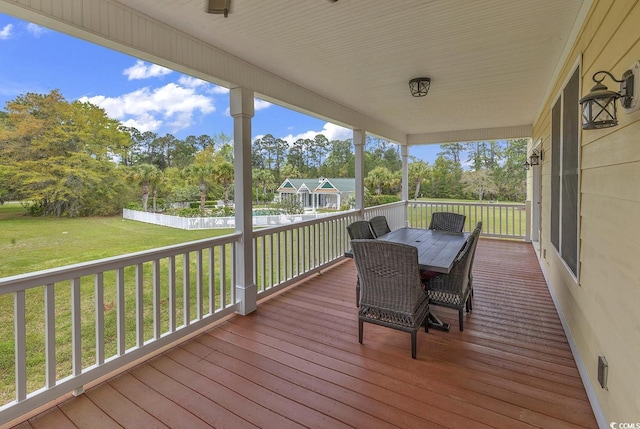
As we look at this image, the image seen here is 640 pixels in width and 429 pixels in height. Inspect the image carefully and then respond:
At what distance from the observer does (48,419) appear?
180cm

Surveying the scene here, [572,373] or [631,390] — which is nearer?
[631,390]

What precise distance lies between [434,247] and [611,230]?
5.55 ft

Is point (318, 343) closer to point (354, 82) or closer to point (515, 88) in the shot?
point (354, 82)

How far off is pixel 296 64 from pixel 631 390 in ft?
11.7

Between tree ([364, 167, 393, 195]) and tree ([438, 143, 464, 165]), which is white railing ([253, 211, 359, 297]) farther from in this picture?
tree ([438, 143, 464, 165])

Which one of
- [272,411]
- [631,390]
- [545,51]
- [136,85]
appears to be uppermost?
[136,85]

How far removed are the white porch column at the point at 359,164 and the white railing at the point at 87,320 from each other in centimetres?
314

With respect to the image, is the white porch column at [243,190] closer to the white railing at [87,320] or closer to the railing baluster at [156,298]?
the white railing at [87,320]

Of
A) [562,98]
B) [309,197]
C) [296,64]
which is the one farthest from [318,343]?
[309,197]

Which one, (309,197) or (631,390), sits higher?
(309,197)

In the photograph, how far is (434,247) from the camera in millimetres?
3254

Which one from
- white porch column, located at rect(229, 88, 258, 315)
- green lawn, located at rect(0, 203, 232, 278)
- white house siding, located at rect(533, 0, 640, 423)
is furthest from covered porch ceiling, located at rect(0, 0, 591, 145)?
green lawn, located at rect(0, 203, 232, 278)

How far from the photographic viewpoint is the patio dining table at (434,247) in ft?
8.57

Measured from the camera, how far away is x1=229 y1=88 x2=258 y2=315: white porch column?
3.24 meters
